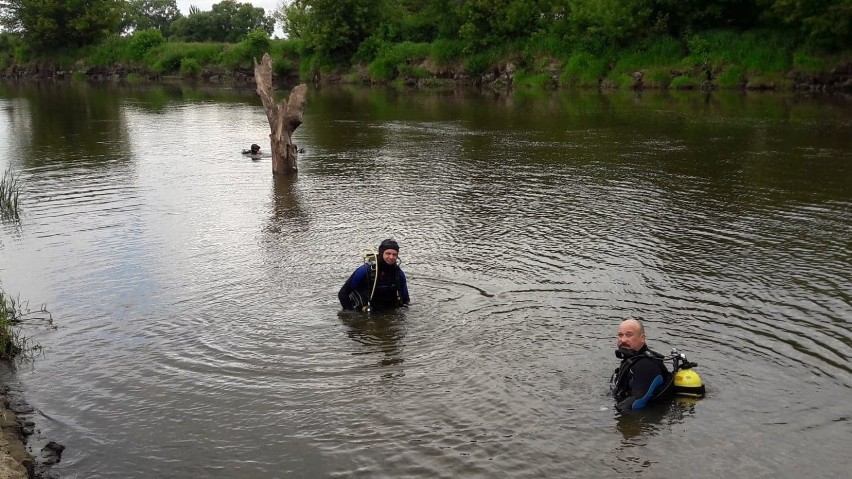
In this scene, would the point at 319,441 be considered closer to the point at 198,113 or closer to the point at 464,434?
the point at 464,434

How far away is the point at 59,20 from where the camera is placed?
85.4 meters

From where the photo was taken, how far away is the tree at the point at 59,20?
8281cm

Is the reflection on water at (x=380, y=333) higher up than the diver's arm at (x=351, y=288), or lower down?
lower down

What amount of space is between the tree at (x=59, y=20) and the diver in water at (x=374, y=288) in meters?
83.4

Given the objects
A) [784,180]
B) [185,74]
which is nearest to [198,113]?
[784,180]

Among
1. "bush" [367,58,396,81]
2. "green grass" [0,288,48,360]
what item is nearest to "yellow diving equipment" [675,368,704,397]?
"green grass" [0,288,48,360]

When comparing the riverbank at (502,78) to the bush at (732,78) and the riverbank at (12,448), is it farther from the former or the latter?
the riverbank at (12,448)

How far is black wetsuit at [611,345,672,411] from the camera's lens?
8.41 metres

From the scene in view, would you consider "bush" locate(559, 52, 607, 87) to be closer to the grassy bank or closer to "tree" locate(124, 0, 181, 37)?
the grassy bank

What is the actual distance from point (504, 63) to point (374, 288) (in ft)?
177

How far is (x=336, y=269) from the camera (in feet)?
44.8

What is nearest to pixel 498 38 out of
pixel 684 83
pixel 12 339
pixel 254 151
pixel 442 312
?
pixel 684 83

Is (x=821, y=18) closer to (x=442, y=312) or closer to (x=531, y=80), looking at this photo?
(x=531, y=80)

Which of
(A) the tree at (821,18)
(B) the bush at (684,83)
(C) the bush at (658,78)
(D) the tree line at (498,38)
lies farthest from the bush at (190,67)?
(A) the tree at (821,18)
